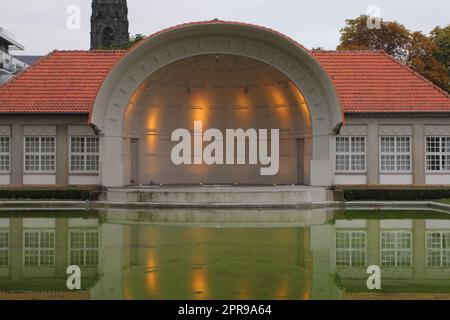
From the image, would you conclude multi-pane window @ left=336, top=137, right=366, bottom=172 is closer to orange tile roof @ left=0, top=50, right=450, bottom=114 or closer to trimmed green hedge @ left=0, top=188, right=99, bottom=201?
orange tile roof @ left=0, top=50, right=450, bottom=114

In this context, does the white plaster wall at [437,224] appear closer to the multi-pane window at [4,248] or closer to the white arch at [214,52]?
the white arch at [214,52]

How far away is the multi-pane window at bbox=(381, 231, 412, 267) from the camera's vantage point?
14.7 m

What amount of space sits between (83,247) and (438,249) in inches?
342

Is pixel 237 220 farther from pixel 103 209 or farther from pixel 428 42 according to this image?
pixel 428 42

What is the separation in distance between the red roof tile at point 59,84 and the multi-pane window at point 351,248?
16.2 meters

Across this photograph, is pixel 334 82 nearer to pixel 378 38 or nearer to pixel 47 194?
pixel 47 194

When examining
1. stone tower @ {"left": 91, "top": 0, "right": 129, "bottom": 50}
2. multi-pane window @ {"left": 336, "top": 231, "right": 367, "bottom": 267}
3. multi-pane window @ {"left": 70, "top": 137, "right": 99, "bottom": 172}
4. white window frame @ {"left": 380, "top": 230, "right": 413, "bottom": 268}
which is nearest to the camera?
white window frame @ {"left": 380, "top": 230, "right": 413, "bottom": 268}

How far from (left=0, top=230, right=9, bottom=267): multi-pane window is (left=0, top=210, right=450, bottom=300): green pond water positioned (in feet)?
0.08

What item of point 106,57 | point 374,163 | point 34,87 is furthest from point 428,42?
point 34,87

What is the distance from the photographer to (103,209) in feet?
91.1

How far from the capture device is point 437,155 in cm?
3303

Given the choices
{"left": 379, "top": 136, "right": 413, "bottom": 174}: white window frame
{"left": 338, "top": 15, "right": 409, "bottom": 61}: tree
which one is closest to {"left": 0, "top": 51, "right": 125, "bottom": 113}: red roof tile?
{"left": 379, "top": 136, "right": 413, "bottom": 174}: white window frame

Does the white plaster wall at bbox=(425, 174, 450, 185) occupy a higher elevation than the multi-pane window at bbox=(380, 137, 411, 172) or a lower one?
lower

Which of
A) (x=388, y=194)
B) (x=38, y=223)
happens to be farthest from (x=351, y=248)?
(x=388, y=194)
